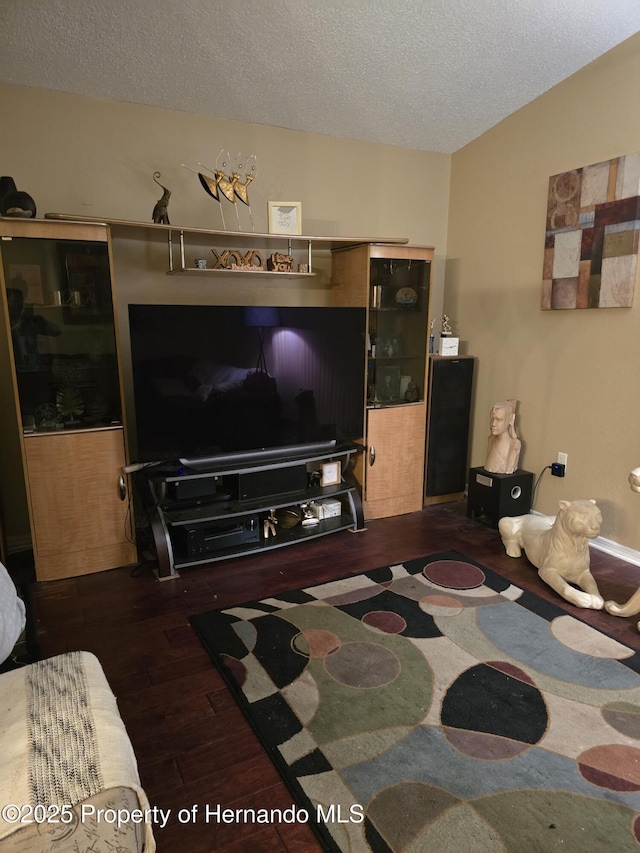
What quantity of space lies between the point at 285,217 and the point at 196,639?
237 centimetres

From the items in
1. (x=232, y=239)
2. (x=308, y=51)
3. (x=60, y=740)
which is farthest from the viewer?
(x=232, y=239)

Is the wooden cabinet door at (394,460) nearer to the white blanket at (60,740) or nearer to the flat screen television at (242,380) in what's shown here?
the flat screen television at (242,380)

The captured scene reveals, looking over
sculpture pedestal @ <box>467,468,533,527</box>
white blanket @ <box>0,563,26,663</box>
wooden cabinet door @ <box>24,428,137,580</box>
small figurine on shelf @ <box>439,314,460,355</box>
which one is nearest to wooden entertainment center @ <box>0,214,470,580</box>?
wooden cabinet door @ <box>24,428,137,580</box>

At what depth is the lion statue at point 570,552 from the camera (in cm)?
264

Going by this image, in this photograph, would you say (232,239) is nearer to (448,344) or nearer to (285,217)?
(285,217)

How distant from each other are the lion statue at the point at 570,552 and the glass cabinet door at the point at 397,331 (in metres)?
1.29

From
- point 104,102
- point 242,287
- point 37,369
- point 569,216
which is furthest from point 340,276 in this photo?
point 37,369

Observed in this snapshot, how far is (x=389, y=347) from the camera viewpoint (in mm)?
3705

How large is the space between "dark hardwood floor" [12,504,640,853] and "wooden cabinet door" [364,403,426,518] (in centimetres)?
13

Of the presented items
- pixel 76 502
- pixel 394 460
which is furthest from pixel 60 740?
pixel 394 460

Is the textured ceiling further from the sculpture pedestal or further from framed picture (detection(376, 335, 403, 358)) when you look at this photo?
the sculpture pedestal

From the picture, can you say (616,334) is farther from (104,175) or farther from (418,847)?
(104,175)

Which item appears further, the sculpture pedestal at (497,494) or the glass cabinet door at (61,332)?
the sculpture pedestal at (497,494)

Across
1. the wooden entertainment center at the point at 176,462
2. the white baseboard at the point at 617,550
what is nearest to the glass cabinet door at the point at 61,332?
the wooden entertainment center at the point at 176,462
